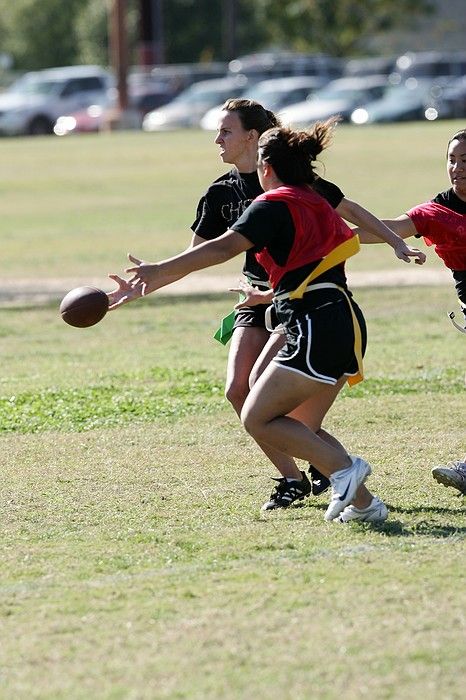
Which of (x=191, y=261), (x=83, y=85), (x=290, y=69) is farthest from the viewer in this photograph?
(x=290, y=69)

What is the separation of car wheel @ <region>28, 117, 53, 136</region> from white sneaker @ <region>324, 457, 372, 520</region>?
1907 inches

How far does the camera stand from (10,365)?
11.7 metres

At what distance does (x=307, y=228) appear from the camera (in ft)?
20.1

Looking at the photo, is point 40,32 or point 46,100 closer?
point 46,100

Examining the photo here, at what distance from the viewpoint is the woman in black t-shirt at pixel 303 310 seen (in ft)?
20.2

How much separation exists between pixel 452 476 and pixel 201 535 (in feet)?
4.80

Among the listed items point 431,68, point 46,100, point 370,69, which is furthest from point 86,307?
point 370,69

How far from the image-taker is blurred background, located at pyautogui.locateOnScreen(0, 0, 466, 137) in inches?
2045

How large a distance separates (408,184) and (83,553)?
2349 centimetres

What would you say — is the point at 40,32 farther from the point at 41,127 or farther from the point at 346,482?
the point at 346,482

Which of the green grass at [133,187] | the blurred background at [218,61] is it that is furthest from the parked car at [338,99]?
the green grass at [133,187]

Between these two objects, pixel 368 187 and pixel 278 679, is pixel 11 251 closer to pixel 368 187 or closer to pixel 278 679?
pixel 368 187

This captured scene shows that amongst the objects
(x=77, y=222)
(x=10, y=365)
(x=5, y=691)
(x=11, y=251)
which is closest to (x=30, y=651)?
(x=5, y=691)

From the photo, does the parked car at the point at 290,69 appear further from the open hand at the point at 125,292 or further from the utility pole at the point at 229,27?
the open hand at the point at 125,292
